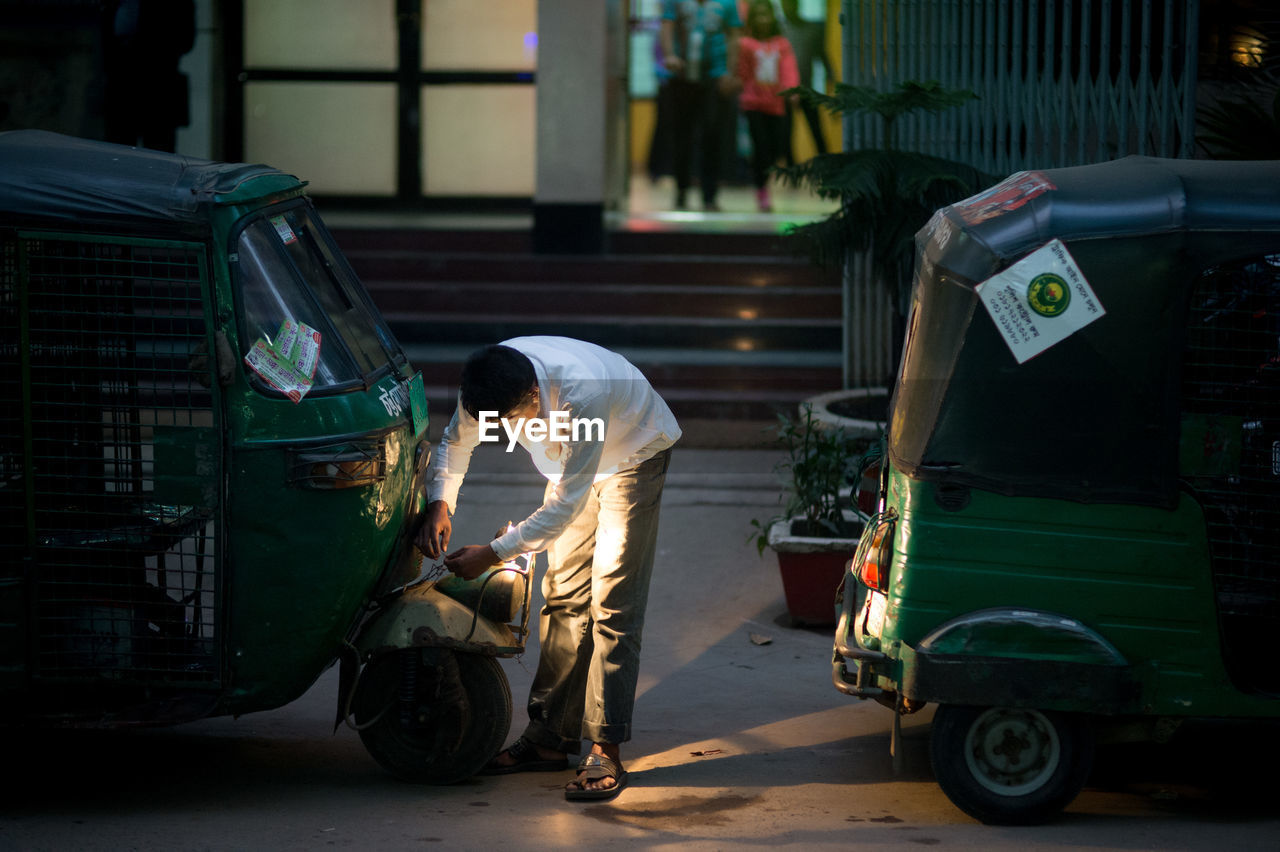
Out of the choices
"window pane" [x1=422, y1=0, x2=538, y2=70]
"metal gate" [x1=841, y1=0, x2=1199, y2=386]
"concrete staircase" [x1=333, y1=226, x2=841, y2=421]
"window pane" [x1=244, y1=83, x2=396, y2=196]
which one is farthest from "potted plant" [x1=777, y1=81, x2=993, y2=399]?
"window pane" [x1=244, y1=83, x2=396, y2=196]

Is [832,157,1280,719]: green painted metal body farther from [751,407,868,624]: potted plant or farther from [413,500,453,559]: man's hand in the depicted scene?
[751,407,868,624]: potted plant

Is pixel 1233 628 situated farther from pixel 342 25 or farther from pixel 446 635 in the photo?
pixel 342 25


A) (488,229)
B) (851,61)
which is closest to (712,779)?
(851,61)

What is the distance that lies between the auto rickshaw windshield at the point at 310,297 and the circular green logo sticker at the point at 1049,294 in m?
2.20

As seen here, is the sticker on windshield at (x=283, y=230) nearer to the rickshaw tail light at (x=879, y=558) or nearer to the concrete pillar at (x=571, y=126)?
the rickshaw tail light at (x=879, y=558)

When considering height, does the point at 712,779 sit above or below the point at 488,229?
below

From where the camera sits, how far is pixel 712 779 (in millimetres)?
5059

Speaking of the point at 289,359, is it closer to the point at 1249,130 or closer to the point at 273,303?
the point at 273,303

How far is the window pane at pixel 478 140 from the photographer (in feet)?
44.7

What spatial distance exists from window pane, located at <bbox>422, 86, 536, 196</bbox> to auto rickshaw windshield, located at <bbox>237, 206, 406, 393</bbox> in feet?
28.5

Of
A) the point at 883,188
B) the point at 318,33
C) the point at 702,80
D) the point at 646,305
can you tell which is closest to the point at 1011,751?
the point at 883,188

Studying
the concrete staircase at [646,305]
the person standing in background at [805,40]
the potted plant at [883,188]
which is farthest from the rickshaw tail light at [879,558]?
the person standing in background at [805,40]

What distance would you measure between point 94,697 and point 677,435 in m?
2.15

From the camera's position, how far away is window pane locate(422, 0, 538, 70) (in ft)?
44.4
